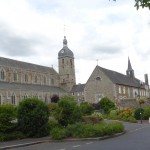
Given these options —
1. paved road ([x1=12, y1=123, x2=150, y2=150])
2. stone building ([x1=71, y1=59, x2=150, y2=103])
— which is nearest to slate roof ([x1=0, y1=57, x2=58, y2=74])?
stone building ([x1=71, y1=59, x2=150, y2=103])

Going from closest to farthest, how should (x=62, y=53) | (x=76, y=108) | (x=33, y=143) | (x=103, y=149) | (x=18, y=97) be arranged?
(x=103, y=149)
(x=33, y=143)
(x=76, y=108)
(x=18, y=97)
(x=62, y=53)

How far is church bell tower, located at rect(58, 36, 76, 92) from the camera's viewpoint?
331ft

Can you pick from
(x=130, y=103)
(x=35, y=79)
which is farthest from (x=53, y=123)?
(x=35, y=79)

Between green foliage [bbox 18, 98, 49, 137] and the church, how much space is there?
1672 inches

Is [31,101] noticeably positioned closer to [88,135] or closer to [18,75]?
[88,135]

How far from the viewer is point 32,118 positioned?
75.2 feet

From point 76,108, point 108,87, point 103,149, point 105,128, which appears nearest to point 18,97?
point 108,87

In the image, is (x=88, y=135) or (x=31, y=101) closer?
(x=88, y=135)

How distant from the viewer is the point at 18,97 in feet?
245

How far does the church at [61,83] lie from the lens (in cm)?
7075

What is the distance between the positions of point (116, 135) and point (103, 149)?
790 centimetres

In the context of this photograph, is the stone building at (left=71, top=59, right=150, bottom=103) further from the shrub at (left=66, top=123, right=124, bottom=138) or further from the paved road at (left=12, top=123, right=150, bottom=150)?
the paved road at (left=12, top=123, right=150, bottom=150)

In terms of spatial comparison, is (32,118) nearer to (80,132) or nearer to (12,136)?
(12,136)

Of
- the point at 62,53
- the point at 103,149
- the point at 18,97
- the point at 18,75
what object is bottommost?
the point at 103,149
